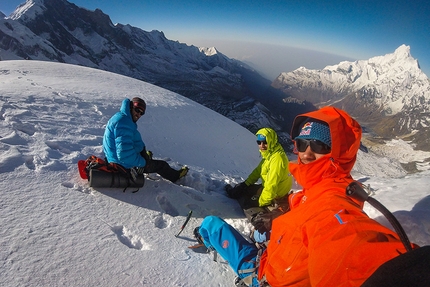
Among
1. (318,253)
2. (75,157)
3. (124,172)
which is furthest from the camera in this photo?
(75,157)

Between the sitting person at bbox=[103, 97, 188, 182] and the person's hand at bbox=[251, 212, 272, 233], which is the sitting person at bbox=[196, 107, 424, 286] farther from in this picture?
the sitting person at bbox=[103, 97, 188, 182]

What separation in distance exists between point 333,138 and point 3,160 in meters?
5.31

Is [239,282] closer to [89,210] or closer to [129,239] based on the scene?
[129,239]

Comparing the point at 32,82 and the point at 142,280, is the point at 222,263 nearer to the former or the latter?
the point at 142,280

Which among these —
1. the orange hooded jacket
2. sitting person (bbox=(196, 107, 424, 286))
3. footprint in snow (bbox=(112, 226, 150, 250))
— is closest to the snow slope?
footprint in snow (bbox=(112, 226, 150, 250))

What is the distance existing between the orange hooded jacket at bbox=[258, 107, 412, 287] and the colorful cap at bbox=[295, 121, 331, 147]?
11 cm

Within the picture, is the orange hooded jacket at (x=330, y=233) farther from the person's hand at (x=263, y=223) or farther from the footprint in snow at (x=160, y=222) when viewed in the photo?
the footprint in snow at (x=160, y=222)

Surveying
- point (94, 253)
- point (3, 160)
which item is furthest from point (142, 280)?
point (3, 160)

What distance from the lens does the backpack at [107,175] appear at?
4332 mm

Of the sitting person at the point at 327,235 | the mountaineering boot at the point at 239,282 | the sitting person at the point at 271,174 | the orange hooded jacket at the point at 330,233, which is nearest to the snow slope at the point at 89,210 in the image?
the mountaineering boot at the point at 239,282

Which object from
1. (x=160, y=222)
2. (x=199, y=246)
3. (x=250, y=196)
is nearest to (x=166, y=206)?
(x=160, y=222)

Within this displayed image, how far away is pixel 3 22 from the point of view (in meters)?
144

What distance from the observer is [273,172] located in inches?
180

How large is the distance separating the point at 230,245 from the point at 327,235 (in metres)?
1.88
